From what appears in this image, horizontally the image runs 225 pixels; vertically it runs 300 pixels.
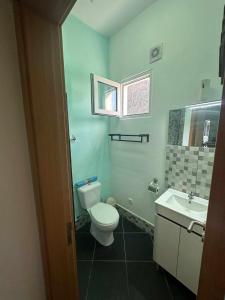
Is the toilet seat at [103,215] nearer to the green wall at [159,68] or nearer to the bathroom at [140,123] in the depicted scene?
the bathroom at [140,123]

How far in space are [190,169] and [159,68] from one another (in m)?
1.19

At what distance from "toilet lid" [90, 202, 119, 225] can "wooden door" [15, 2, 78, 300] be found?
952 millimetres

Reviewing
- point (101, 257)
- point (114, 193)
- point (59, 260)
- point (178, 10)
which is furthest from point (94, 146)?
point (178, 10)

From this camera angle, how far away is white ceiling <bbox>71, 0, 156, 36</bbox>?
156 cm

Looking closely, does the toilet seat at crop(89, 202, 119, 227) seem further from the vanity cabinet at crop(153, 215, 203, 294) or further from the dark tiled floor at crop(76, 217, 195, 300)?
the vanity cabinet at crop(153, 215, 203, 294)

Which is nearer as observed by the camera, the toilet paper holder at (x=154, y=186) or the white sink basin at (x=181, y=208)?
the white sink basin at (x=181, y=208)

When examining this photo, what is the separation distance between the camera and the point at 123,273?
4.84 feet

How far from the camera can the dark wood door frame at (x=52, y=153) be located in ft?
1.38

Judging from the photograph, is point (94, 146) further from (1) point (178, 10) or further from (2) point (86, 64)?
(1) point (178, 10)

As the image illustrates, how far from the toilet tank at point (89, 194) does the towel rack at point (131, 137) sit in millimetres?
768

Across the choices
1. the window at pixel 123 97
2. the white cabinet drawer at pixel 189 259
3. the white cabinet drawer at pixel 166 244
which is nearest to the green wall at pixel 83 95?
the window at pixel 123 97

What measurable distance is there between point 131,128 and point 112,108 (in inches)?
15.9

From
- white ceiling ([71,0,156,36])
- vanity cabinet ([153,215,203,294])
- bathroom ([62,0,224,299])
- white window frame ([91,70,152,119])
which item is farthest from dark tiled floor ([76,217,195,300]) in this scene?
white ceiling ([71,0,156,36])

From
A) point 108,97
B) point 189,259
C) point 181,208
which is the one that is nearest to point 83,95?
point 108,97
